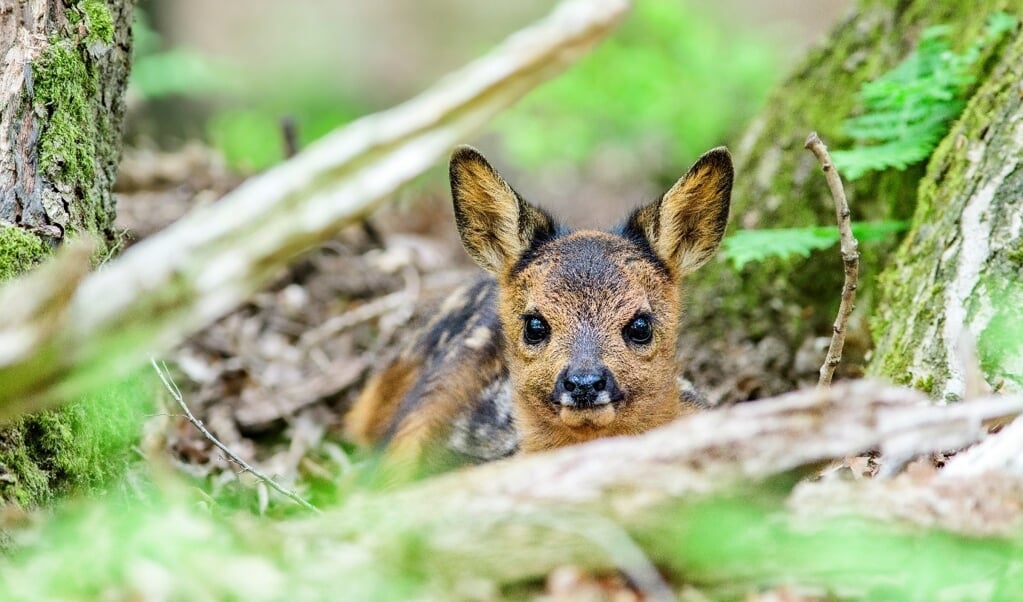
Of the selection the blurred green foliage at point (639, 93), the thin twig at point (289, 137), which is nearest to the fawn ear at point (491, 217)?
the thin twig at point (289, 137)

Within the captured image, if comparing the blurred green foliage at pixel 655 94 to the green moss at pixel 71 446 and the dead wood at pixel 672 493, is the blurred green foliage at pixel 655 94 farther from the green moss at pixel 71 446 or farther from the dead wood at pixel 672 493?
the dead wood at pixel 672 493

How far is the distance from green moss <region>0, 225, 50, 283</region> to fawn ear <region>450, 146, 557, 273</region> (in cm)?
233

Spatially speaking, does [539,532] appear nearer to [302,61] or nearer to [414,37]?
[302,61]

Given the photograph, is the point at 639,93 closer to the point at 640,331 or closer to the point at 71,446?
the point at 640,331

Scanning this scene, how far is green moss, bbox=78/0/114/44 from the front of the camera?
505 cm

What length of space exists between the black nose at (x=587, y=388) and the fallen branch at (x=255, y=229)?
6.00 feet

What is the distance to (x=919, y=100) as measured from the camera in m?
6.35

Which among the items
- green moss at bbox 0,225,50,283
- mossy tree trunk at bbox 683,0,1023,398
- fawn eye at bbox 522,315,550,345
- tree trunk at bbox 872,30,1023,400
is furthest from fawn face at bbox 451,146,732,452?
green moss at bbox 0,225,50,283

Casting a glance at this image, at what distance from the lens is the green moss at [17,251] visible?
430 centimetres

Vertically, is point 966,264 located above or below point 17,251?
below

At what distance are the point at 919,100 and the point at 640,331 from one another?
2115 millimetres

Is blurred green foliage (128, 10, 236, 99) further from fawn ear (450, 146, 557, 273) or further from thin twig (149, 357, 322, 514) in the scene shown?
thin twig (149, 357, 322, 514)

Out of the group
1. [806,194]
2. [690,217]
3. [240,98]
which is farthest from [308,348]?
[240,98]

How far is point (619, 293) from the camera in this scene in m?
5.82
